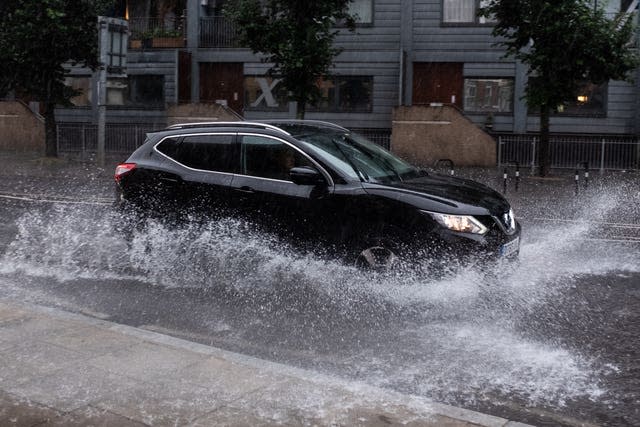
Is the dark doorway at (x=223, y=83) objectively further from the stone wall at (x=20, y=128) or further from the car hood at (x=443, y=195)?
the car hood at (x=443, y=195)

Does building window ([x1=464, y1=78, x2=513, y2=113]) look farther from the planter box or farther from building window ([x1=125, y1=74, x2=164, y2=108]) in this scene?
building window ([x1=125, y1=74, x2=164, y2=108])

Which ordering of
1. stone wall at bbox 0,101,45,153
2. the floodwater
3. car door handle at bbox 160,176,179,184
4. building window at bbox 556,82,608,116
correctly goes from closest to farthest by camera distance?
the floodwater → car door handle at bbox 160,176,179,184 → building window at bbox 556,82,608,116 → stone wall at bbox 0,101,45,153

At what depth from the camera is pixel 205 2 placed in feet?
103

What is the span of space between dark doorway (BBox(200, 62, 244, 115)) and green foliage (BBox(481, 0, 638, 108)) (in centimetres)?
1287

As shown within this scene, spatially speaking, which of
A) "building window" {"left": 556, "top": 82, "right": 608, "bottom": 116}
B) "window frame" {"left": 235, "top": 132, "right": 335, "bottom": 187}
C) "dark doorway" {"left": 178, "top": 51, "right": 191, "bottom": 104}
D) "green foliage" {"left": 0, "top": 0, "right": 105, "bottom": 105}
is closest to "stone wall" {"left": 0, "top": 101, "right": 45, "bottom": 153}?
"green foliage" {"left": 0, "top": 0, "right": 105, "bottom": 105}

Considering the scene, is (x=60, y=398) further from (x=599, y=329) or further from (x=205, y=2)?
(x=205, y=2)

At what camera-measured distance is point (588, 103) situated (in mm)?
27781

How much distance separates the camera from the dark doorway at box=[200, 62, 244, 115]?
3111cm

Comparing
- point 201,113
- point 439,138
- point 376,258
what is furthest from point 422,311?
point 201,113

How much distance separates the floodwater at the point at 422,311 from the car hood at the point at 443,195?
58 centimetres

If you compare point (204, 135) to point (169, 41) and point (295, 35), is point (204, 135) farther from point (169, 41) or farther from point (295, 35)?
point (169, 41)

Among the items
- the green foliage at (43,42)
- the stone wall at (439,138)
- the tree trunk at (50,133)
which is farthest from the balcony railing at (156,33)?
the stone wall at (439,138)

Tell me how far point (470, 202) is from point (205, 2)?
1033 inches

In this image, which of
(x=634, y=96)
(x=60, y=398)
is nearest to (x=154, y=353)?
(x=60, y=398)
